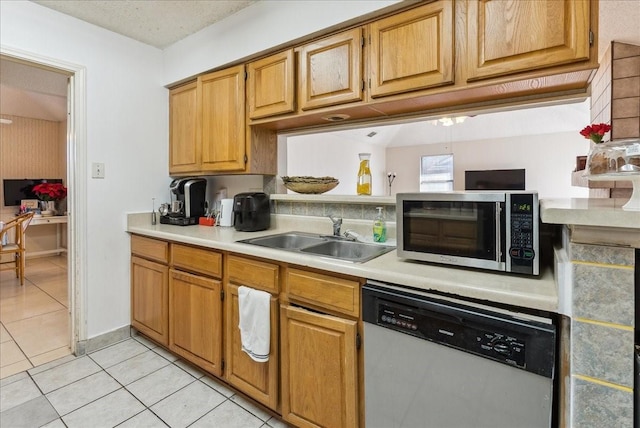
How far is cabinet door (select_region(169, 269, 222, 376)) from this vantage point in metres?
1.73

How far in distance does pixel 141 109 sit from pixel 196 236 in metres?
1.28

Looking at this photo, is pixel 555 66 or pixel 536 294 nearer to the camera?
pixel 536 294

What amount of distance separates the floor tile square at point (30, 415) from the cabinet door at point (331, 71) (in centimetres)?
203

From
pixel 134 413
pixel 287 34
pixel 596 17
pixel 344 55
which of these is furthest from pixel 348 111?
pixel 134 413

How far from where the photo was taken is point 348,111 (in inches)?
69.9

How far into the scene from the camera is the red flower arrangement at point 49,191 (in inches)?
192

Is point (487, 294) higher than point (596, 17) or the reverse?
the reverse

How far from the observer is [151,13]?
2.08 metres

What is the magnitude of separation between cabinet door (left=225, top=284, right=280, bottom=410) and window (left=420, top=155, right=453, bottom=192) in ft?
20.3

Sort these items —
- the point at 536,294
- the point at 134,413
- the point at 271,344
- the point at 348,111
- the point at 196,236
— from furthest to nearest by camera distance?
the point at 196,236 < the point at 348,111 < the point at 134,413 < the point at 271,344 < the point at 536,294

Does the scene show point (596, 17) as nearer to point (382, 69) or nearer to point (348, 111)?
point (382, 69)

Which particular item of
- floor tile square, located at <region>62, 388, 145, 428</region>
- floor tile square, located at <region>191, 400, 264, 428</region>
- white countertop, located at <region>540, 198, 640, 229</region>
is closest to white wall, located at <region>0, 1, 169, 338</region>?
floor tile square, located at <region>62, 388, 145, 428</region>

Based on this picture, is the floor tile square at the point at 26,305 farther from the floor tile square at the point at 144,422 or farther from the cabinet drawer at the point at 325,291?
the cabinet drawer at the point at 325,291

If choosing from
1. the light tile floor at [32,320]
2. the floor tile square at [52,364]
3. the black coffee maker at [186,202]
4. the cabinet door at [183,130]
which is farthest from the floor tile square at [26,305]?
the cabinet door at [183,130]
